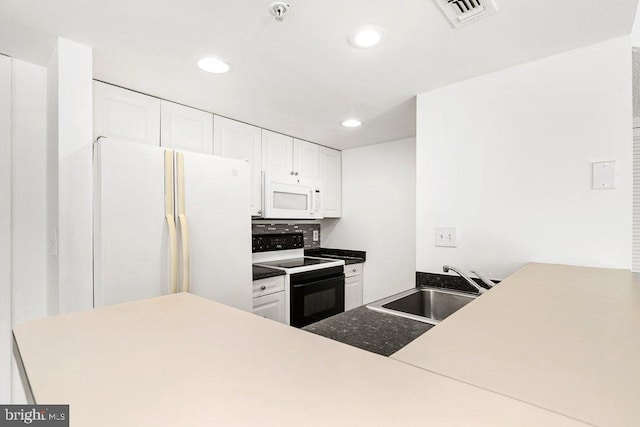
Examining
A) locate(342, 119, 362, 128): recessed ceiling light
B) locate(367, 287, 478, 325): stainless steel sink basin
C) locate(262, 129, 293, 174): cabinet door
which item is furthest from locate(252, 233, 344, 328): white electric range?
locate(342, 119, 362, 128): recessed ceiling light

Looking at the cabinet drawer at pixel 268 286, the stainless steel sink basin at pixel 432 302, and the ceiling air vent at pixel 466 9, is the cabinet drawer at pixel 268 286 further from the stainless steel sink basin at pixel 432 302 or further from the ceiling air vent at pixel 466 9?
the ceiling air vent at pixel 466 9

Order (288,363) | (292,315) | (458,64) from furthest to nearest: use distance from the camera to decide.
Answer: (292,315) → (458,64) → (288,363)

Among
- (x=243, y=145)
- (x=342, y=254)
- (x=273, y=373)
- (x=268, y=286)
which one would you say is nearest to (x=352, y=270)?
(x=342, y=254)

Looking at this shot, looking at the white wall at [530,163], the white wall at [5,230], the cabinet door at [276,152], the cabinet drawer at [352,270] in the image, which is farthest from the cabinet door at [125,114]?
the cabinet drawer at [352,270]

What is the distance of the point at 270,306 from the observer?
242 cm

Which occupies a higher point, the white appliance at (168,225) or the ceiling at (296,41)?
the ceiling at (296,41)

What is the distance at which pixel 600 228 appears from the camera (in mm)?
1467

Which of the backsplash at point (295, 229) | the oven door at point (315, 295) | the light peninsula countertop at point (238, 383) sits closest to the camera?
the light peninsula countertop at point (238, 383)

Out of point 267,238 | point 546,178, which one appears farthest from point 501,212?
point 267,238

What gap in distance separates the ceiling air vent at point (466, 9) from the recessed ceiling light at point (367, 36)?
27 centimetres

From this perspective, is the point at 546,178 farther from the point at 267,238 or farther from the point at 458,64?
the point at 267,238

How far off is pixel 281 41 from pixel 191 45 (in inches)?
17.5

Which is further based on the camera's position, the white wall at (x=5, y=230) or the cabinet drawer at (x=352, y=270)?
the cabinet drawer at (x=352, y=270)

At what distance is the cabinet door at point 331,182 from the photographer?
Result: 3463 millimetres
